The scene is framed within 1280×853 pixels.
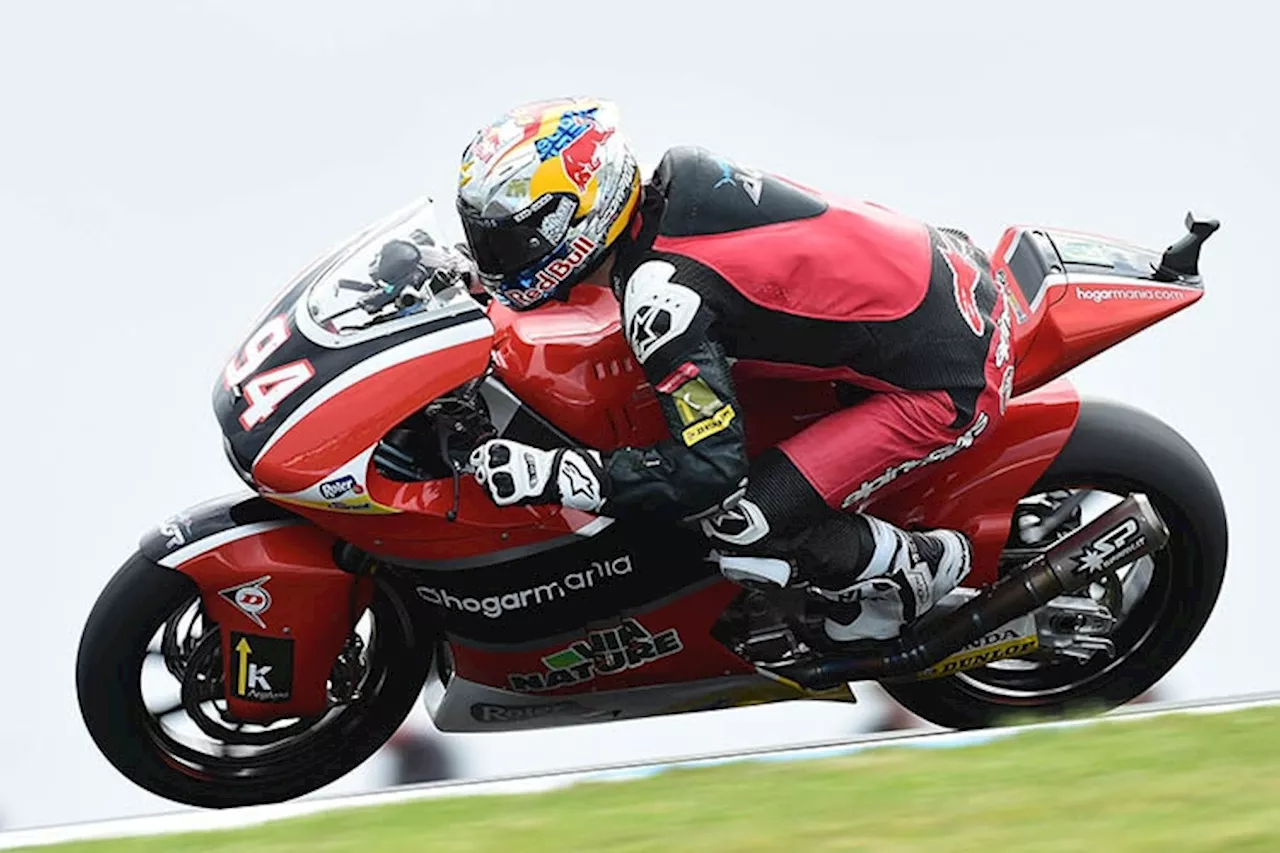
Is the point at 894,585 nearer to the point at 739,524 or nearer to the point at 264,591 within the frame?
the point at 739,524

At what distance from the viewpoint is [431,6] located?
291 inches

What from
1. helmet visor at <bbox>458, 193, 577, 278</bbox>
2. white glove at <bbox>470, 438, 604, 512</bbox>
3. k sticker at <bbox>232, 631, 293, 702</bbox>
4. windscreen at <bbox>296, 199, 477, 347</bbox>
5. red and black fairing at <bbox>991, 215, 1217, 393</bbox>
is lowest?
k sticker at <bbox>232, 631, 293, 702</bbox>

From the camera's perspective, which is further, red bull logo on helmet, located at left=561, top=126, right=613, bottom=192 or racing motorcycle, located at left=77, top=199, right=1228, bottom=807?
racing motorcycle, located at left=77, top=199, right=1228, bottom=807

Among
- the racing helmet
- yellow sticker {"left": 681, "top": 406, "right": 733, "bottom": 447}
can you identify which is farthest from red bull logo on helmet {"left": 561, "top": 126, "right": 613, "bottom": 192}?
yellow sticker {"left": 681, "top": 406, "right": 733, "bottom": 447}

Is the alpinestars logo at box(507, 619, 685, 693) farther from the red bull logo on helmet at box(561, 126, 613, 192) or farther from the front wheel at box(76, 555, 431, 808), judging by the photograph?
the red bull logo on helmet at box(561, 126, 613, 192)

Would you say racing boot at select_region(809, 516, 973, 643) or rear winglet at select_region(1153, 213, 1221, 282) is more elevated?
rear winglet at select_region(1153, 213, 1221, 282)

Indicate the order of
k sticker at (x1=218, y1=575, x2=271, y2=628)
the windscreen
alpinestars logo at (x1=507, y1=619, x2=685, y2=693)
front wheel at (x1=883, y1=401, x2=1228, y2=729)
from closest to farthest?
1. the windscreen
2. k sticker at (x1=218, y1=575, x2=271, y2=628)
3. alpinestars logo at (x1=507, y1=619, x2=685, y2=693)
4. front wheel at (x1=883, y1=401, x2=1228, y2=729)

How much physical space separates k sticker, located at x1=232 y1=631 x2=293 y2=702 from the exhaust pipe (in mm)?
1178

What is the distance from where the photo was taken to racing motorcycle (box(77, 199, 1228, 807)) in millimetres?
4523

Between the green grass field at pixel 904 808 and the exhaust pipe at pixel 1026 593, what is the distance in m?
0.99

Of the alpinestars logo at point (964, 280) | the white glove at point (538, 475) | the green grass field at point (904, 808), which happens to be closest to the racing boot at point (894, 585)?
the alpinestars logo at point (964, 280)

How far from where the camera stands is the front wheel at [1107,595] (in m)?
5.12

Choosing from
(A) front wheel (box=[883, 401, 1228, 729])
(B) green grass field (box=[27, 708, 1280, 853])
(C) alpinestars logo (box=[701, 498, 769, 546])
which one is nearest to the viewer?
(B) green grass field (box=[27, 708, 1280, 853])

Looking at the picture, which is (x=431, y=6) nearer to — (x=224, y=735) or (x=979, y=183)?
(x=979, y=183)
